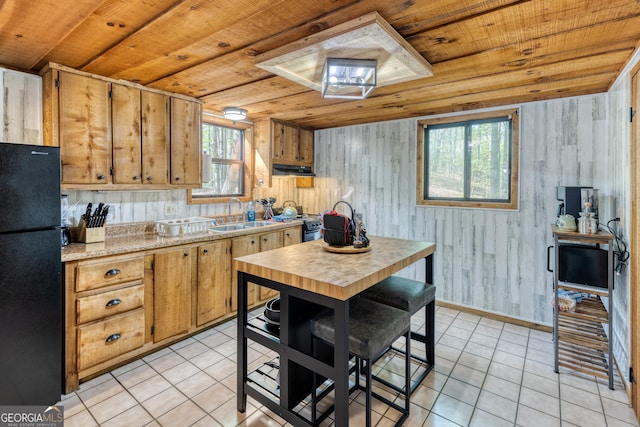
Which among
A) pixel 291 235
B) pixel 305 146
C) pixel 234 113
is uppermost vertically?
pixel 234 113

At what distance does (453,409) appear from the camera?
2012mm

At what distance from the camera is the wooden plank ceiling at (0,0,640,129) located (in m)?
1.56

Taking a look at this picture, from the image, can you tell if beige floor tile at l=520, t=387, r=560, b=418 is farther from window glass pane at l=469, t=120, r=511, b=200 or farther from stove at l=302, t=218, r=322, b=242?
stove at l=302, t=218, r=322, b=242

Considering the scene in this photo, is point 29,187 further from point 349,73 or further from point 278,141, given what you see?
point 278,141

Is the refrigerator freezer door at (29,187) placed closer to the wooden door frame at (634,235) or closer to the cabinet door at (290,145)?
the cabinet door at (290,145)

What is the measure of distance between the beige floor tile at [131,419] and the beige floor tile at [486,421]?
199 cm

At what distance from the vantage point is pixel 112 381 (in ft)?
7.52

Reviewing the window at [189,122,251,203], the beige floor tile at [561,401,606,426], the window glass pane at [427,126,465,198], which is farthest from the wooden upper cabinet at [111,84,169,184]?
the beige floor tile at [561,401,606,426]

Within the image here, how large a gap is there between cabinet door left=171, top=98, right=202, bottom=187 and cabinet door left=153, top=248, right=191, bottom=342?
31.2 inches

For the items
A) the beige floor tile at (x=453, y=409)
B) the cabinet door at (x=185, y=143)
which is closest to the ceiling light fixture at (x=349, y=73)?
the cabinet door at (x=185, y=143)

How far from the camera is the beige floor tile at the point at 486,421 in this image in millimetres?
1888

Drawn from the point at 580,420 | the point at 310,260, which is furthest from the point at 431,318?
the point at 310,260

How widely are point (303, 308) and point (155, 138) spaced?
7.09ft

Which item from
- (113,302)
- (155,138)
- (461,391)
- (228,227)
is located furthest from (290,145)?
(461,391)
